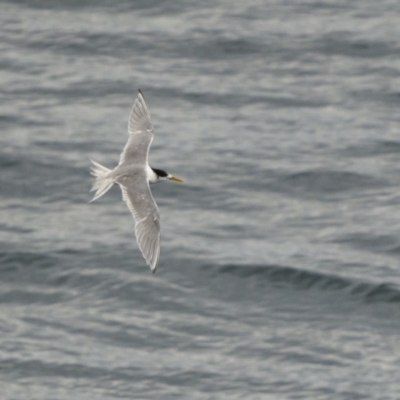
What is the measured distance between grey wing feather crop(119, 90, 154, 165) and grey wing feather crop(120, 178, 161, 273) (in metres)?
0.77

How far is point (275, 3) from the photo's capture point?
77.8 ft

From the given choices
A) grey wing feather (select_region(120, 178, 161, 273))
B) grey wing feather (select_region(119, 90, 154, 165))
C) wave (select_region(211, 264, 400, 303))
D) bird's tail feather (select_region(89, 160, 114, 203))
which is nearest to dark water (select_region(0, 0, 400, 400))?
wave (select_region(211, 264, 400, 303))

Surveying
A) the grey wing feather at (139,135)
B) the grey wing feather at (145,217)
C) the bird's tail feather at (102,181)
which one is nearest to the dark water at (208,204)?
the grey wing feather at (139,135)

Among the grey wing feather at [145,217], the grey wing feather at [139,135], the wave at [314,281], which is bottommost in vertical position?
the grey wing feather at [145,217]

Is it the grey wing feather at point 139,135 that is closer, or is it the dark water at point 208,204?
the grey wing feather at point 139,135

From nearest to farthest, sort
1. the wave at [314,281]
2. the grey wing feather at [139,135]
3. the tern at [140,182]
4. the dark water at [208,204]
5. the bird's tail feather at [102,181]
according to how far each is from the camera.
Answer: the tern at [140,182]
the bird's tail feather at [102,181]
the grey wing feather at [139,135]
the dark water at [208,204]
the wave at [314,281]

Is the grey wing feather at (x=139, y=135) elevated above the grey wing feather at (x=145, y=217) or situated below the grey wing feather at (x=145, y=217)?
above

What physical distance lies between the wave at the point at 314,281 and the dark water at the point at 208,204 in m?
0.03

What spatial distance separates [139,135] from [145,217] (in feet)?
6.54

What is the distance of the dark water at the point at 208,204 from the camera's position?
16438 millimetres

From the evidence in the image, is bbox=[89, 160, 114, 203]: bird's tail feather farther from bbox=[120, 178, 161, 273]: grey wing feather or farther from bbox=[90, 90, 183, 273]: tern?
bbox=[120, 178, 161, 273]: grey wing feather

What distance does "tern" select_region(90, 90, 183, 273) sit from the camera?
1316 cm

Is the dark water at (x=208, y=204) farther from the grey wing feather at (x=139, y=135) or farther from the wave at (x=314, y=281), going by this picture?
the grey wing feather at (x=139, y=135)

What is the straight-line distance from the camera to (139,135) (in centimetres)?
1532
